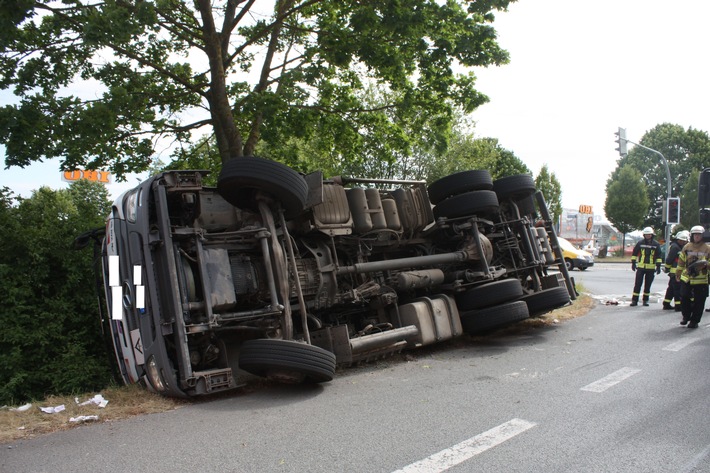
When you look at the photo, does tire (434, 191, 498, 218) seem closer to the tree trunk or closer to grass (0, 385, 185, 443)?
the tree trunk

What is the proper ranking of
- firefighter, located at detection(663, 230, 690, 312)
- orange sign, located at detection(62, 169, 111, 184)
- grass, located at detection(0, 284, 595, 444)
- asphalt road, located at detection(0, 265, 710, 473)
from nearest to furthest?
asphalt road, located at detection(0, 265, 710, 473), grass, located at detection(0, 284, 595, 444), orange sign, located at detection(62, 169, 111, 184), firefighter, located at detection(663, 230, 690, 312)

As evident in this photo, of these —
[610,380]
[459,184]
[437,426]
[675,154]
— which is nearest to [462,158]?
[459,184]

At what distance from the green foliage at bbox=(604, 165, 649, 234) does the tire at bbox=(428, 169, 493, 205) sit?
44.8 m

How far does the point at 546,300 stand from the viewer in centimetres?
809

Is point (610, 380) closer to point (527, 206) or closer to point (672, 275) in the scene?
point (527, 206)

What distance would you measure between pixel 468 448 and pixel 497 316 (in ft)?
12.9

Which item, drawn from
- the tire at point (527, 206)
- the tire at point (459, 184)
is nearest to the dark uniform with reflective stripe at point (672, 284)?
the tire at point (527, 206)

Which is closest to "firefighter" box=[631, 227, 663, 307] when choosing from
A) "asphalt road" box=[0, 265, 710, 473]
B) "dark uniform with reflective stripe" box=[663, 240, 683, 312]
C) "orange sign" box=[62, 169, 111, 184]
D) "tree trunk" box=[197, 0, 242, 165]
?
"dark uniform with reflective stripe" box=[663, 240, 683, 312]

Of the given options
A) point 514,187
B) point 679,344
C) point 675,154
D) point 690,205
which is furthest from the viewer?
point 675,154

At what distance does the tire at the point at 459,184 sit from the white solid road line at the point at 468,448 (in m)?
4.31

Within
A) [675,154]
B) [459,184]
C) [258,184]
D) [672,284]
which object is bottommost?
[672,284]

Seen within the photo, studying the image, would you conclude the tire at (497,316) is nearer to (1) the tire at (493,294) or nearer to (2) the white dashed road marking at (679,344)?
(1) the tire at (493,294)

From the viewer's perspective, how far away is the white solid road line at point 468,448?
3.33 metres

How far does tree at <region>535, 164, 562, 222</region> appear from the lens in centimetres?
4256
